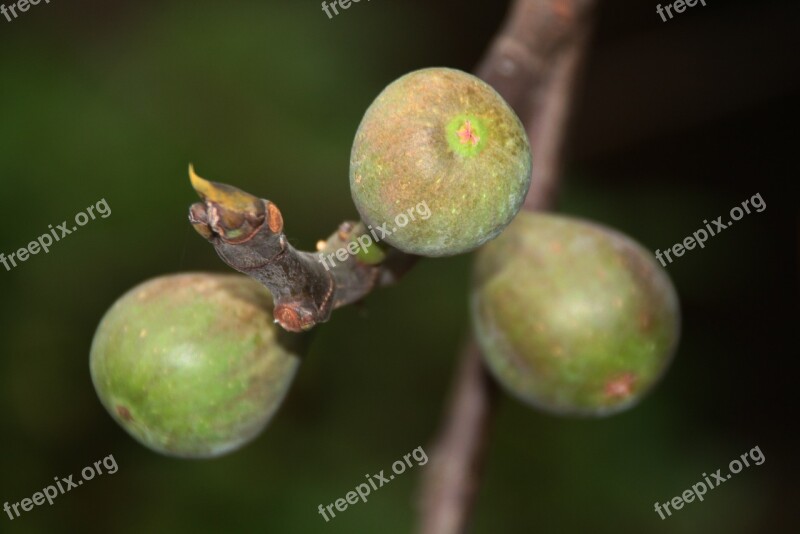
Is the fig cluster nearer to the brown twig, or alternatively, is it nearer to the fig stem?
the fig stem

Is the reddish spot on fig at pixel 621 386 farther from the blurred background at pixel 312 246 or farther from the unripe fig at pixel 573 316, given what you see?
the blurred background at pixel 312 246

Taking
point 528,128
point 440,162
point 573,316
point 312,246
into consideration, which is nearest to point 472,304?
point 573,316

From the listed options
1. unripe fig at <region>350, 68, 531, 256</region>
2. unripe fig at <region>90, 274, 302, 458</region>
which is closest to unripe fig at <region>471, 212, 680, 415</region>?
unripe fig at <region>90, 274, 302, 458</region>

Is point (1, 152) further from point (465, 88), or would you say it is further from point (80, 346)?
point (465, 88)

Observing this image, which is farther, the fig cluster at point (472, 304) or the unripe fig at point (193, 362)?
the unripe fig at point (193, 362)

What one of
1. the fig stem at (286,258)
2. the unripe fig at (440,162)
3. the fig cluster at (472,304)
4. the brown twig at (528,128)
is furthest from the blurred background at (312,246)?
the unripe fig at (440,162)
